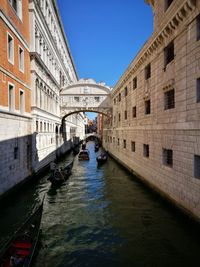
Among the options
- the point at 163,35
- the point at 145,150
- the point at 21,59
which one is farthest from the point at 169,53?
the point at 21,59

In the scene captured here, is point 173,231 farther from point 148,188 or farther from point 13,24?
point 13,24

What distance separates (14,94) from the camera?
12680mm

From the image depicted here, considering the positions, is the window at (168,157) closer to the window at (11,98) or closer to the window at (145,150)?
the window at (145,150)

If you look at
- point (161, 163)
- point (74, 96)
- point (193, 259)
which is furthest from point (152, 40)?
point (74, 96)

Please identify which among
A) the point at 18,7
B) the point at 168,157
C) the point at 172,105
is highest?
the point at 18,7

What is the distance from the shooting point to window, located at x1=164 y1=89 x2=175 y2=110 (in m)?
10.3

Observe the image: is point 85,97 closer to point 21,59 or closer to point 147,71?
point 21,59

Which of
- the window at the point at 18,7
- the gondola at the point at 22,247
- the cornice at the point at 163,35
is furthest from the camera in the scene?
the window at the point at 18,7

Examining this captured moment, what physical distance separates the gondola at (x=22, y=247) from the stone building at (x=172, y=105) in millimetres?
5446

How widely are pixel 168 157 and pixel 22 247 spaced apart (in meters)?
7.57

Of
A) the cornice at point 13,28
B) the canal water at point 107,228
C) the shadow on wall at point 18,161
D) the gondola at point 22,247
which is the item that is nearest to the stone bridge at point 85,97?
the shadow on wall at point 18,161

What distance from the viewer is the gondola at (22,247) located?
5266 millimetres

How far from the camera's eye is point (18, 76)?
1343 centimetres

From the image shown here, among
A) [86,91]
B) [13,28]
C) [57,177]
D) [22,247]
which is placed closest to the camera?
[22,247]
